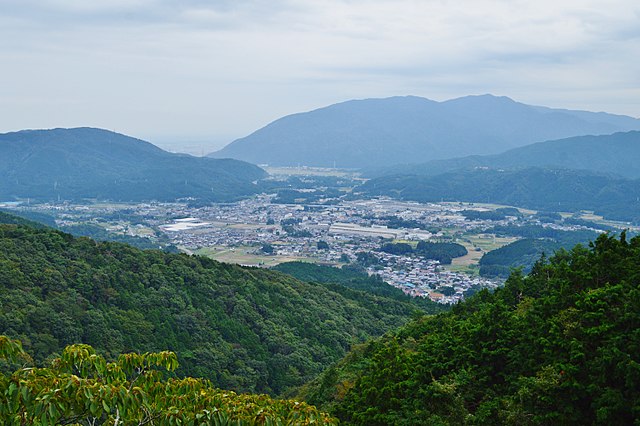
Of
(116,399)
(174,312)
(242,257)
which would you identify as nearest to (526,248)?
(242,257)

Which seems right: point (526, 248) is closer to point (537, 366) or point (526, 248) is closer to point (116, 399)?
point (537, 366)

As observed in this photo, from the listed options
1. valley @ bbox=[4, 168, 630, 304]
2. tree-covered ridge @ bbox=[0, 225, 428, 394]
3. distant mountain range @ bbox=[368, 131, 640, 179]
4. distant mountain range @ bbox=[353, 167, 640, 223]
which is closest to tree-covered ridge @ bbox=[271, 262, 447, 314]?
valley @ bbox=[4, 168, 630, 304]

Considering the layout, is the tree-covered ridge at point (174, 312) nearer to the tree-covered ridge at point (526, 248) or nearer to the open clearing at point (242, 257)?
the tree-covered ridge at point (526, 248)

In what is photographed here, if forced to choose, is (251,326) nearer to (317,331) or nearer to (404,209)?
(317,331)

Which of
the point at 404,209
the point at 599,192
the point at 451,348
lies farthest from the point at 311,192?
the point at 451,348

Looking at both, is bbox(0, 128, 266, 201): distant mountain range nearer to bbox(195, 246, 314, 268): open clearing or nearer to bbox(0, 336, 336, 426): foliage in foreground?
bbox(195, 246, 314, 268): open clearing

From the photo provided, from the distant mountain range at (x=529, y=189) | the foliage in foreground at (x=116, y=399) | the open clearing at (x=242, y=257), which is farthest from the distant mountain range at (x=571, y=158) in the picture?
the foliage in foreground at (x=116, y=399)
